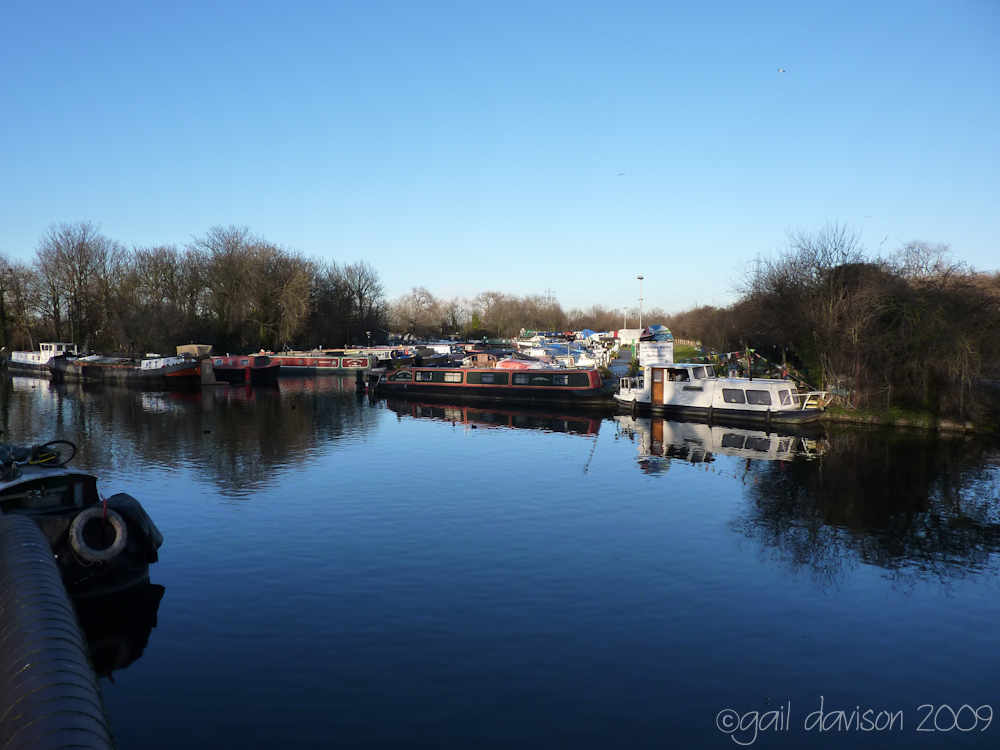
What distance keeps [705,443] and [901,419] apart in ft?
33.2

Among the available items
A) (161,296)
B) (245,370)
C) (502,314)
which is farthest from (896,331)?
(502,314)

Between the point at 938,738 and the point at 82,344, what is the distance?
89716 millimetres

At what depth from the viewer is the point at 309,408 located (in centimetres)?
4238

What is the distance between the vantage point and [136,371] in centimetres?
5650

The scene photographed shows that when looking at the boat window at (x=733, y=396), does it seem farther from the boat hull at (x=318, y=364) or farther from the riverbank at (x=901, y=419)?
the boat hull at (x=318, y=364)

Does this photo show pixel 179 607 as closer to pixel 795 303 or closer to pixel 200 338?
pixel 795 303

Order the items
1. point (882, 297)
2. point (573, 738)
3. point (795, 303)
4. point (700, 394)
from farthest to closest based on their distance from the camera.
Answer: point (795, 303) < point (700, 394) < point (882, 297) < point (573, 738)

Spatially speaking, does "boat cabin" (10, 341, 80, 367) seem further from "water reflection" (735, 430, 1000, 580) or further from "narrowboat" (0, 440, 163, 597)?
"water reflection" (735, 430, 1000, 580)

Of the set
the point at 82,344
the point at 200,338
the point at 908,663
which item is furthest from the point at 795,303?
the point at 82,344

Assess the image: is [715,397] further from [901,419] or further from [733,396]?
[901,419]

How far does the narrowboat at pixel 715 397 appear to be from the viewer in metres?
32.9

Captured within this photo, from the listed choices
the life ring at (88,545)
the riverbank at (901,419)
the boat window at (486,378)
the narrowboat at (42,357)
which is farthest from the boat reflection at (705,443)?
the narrowboat at (42,357)

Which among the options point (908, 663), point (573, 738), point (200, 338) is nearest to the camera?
point (573, 738)

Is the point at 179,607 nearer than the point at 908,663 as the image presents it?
No
